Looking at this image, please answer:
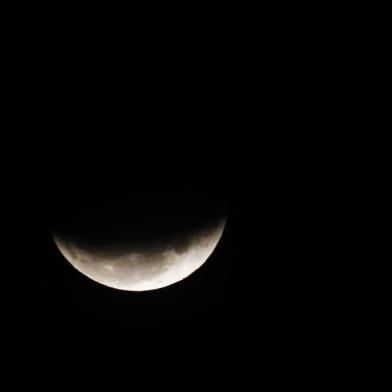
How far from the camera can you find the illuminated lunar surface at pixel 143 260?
2.38m

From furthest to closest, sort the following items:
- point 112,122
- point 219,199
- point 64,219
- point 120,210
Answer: point 219,199 → point 64,219 → point 120,210 → point 112,122

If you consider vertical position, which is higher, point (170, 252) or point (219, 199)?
point (219, 199)

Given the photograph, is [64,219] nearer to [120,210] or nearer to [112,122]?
[120,210]

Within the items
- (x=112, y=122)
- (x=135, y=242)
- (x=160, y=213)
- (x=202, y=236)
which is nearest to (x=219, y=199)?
(x=202, y=236)

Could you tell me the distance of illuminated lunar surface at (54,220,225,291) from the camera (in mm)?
2381

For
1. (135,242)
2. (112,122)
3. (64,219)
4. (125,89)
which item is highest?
(125,89)

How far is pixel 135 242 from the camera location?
2250 millimetres

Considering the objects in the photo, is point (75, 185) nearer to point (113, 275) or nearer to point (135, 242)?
point (135, 242)

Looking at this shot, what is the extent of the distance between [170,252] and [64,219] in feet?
2.36

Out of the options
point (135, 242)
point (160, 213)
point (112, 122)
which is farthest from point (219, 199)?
point (112, 122)

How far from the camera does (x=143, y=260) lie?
2.42 metres

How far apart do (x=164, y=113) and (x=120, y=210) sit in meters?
0.63

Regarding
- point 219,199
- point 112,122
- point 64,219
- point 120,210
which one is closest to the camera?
point 112,122

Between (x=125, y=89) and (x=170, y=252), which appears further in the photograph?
(x=170, y=252)
